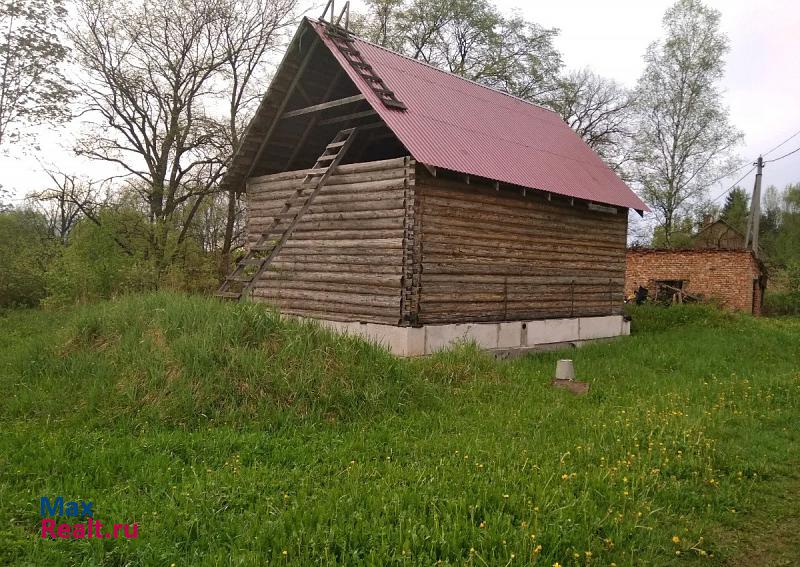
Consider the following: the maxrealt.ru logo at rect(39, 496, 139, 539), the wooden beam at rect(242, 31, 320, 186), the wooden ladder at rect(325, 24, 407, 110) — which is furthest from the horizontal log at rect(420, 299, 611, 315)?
the maxrealt.ru logo at rect(39, 496, 139, 539)

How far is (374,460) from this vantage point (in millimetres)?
5496

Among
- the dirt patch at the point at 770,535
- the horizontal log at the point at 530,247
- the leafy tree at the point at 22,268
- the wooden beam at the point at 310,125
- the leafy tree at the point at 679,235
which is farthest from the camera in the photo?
the leafy tree at the point at 679,235

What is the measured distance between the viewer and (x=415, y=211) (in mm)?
Result: 10828

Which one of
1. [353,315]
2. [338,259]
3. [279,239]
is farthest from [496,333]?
[279,239]

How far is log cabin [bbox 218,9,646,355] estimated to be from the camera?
36.2ft

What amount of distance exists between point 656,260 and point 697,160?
1189cm

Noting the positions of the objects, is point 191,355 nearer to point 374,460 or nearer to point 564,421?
point 374,460

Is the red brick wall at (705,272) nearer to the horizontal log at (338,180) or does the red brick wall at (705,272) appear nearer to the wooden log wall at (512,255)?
the wooden log wall at (512,255)

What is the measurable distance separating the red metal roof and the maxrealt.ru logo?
291 inches

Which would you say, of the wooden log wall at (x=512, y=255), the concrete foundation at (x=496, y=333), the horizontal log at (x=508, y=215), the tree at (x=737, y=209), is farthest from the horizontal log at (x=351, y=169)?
the tree at (x=737, y=209)

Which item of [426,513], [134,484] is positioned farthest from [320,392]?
[426,513]

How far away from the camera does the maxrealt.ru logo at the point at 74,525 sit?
12.7 ft

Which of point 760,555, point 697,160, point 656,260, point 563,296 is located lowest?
point 760,555

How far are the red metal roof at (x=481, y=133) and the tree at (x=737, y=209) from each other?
3825 cm
